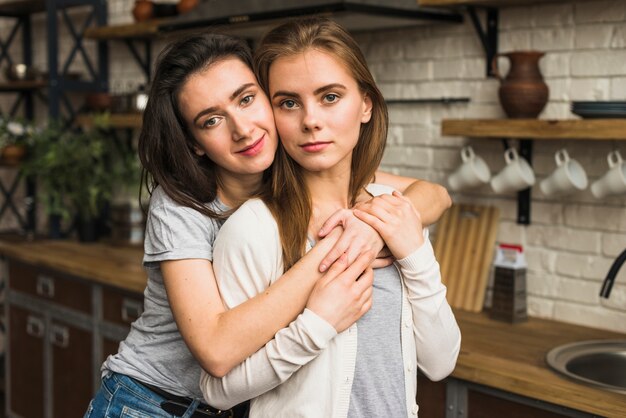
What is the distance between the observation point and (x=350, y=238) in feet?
5.24

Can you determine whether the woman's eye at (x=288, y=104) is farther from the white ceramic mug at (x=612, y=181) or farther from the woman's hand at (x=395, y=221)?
the white ceramic mug at (x=612, y=181)

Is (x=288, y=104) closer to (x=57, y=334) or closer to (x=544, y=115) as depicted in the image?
(x=544, y=115)

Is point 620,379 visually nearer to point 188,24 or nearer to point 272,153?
point 272,153

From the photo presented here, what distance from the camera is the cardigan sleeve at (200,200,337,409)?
149 cm

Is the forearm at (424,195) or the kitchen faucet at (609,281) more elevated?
the forearm at (424,195)

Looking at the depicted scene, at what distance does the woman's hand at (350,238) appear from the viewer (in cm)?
158

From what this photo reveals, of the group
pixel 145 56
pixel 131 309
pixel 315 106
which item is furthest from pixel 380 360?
pixel 145 56

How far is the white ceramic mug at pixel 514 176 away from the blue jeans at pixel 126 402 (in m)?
1.29

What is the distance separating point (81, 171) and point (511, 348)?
2.46 metres

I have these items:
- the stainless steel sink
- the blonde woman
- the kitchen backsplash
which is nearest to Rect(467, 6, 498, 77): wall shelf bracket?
the kitchen backsplash

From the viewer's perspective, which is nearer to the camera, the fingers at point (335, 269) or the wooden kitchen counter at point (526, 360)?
the fingers at point (335, 269)

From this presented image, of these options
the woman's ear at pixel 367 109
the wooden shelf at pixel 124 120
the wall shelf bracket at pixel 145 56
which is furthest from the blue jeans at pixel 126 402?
the wall shelf bracket at pixel 145 56

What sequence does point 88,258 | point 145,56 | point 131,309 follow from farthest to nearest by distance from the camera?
point 145,56
point 88,258
point 131,309

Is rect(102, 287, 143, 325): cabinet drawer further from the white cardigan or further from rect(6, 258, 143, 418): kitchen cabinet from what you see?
the white cardigan
